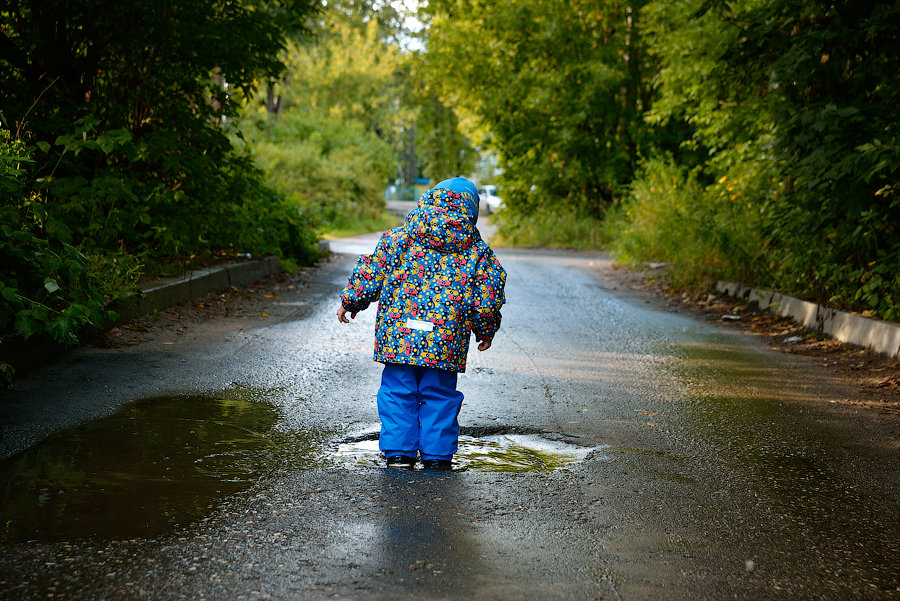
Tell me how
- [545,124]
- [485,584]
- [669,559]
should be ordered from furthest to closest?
[545,124], [669,559], [485,584]

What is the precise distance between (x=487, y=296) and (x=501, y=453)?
0.88 m

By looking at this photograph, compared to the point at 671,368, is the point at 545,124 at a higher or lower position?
higher

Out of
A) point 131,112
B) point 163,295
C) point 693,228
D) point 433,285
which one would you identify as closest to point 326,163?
point 693,228

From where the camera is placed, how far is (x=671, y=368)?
303 inches

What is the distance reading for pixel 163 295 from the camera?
9445 millimetres

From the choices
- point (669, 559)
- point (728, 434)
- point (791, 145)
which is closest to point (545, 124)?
point (791, 145)

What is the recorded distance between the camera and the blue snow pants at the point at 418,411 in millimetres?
4680

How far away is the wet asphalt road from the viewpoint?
3.16 m

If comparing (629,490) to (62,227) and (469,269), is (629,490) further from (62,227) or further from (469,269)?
(62,227)

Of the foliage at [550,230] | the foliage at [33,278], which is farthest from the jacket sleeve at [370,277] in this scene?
the foliage at [550,230]

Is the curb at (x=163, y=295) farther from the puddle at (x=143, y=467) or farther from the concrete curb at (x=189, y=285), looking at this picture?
the puddle at (x=143, y=467)

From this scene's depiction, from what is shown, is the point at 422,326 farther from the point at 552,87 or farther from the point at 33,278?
the point at 552,87

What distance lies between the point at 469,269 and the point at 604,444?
130 cm

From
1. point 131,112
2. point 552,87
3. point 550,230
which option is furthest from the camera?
point 550,230
